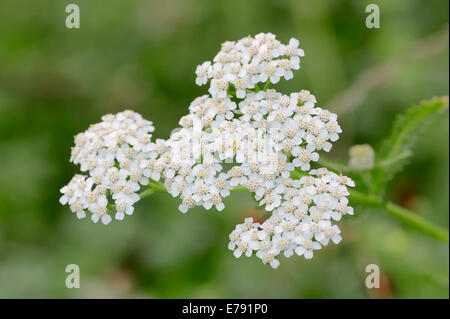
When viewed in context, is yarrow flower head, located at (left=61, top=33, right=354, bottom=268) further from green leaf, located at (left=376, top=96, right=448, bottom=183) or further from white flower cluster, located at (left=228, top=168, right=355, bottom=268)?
green leaf, located at (left=376, top=96, right=448, bottom=183)

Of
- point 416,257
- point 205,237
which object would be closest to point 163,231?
point 205,237

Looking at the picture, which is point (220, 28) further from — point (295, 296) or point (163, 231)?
point (295, 296)

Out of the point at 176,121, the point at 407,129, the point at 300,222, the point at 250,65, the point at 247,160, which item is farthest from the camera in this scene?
the point at 176,121

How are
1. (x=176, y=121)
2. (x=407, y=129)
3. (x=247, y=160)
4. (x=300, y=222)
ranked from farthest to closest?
(x=176, y=121), (x=407, y=129), (x=247, y=160), (x=300, y=222)

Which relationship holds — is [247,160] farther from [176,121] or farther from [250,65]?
[176,121]

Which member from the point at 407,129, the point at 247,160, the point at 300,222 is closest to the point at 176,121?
the point at 407,129

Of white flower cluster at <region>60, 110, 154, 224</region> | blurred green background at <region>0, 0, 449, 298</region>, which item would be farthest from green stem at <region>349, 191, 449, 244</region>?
white flower cluster at <region>60, 110, 154, 224</region>

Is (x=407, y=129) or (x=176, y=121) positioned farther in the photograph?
(x=176, y=121)

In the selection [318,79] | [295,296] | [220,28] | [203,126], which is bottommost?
[295,296]
